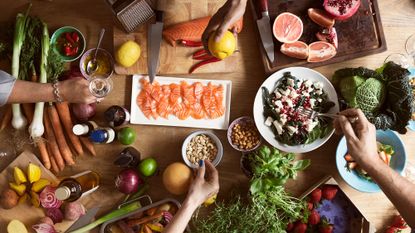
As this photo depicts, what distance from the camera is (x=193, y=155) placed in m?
1.81

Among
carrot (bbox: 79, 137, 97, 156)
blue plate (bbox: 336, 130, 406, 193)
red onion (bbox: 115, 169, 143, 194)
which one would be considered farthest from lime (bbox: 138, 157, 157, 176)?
blue plate (bbox: 336, 130, 406, 193)

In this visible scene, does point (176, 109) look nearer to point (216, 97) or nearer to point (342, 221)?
point (216, 97)

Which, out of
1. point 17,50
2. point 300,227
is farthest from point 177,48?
point 300,227

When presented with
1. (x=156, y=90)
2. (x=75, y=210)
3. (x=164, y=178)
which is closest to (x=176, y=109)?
(x=156, y=90)

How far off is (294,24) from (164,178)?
2.87ft

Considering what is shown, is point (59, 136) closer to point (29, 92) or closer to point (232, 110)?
point (29, 92)

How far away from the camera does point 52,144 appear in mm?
1866

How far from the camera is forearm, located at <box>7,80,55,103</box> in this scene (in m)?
1.62

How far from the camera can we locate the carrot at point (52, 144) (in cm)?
186

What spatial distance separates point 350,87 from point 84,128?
45.2 inches

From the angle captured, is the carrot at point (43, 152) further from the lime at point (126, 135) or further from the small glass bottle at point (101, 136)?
the lime at point (126, 135)

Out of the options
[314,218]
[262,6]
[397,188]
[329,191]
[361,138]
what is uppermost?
[262,6]

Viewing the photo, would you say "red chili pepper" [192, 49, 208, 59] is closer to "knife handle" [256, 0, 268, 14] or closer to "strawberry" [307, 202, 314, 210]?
"knife handle" [256, 0, 268, 14]

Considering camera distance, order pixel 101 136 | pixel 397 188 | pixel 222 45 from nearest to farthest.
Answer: pixel 397 188 → pixel 222 45 → pixel 101 136
